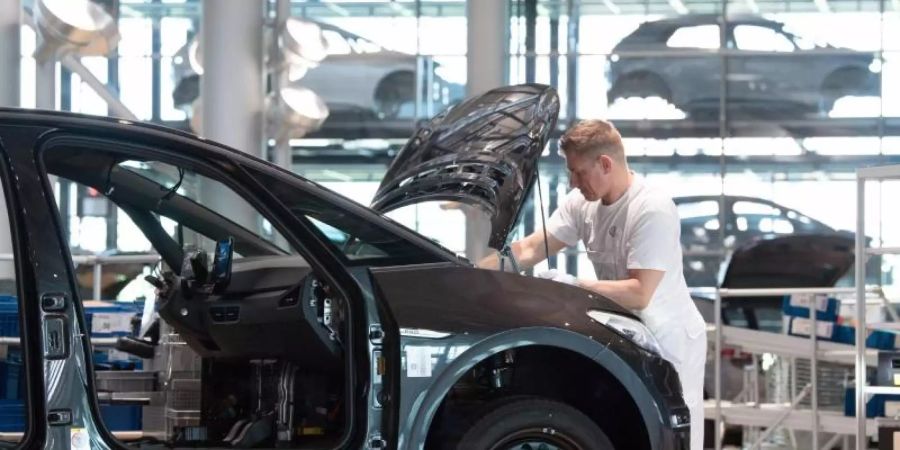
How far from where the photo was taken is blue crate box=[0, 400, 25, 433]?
4345mm

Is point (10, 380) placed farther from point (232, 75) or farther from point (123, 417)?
point (232, 75)

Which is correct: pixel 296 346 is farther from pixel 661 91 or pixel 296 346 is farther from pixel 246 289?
pixel 661 91

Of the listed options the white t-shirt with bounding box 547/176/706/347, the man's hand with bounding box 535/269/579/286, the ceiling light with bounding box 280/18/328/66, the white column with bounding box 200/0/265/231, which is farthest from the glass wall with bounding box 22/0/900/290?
the man's hand with bounding box 535/269/579/286

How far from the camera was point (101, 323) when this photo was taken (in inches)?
259

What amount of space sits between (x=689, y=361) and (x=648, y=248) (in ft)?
1.48

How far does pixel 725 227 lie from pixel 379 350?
1469 cm

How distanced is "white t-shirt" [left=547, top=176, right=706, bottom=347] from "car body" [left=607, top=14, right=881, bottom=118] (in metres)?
13.6

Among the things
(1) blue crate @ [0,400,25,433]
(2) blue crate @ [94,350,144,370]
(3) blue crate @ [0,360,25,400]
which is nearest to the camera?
(1) blue crate @ [0,400,25,433]

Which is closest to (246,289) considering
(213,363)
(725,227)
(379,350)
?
(213,363)

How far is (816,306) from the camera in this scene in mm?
9016

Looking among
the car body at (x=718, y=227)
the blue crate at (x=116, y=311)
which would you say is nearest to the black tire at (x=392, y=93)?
the car body at (x=718, y=227)

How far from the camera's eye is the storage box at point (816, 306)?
902cm

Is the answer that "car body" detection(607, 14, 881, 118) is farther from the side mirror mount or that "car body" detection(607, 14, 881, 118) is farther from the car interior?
the side mirror mount

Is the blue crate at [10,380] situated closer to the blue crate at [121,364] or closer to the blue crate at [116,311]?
the blue crate at [121,364]
